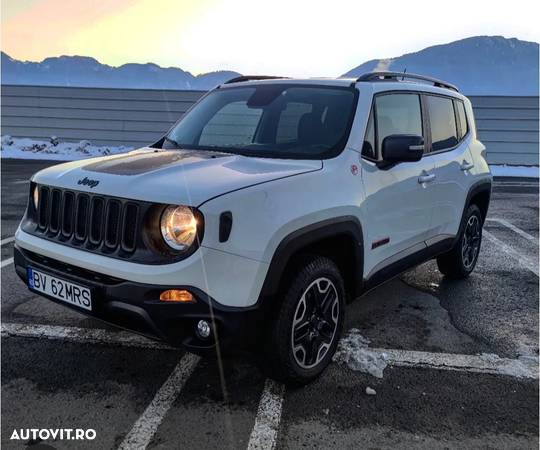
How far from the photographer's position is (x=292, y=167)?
2.99 m

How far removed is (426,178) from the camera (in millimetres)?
3938

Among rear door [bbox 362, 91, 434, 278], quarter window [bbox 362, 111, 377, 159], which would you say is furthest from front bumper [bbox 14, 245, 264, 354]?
quarter window [bbox 362, 111, 377, 159]

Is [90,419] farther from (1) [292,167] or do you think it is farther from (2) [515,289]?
(2) [515,289]

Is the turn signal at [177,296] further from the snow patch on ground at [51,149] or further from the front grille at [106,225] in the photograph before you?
the snow patch on ground at [51,149]

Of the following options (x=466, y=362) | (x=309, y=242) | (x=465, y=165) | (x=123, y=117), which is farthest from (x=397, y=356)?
(x=123, y=117)

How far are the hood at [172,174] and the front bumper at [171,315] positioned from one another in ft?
1.52

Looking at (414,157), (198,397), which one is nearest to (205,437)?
(198,397)

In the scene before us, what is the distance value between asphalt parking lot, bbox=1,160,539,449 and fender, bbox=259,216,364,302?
0.73 metres

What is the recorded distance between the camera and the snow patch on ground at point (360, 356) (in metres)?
3.31

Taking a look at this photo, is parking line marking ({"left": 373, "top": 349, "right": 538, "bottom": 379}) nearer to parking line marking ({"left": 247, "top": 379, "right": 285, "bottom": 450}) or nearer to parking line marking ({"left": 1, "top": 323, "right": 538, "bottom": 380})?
parking line marking ({"left": 1, "top": 323, "right": 538, "bottom": 380})

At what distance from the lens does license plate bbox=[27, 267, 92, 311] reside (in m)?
2.71

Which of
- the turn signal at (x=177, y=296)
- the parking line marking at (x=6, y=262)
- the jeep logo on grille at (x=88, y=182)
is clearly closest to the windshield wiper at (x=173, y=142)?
the jeep logo on grille at (x=88, y=182)

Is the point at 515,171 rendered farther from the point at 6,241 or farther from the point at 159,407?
the point at 159,407

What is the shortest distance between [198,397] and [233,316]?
778 mm
